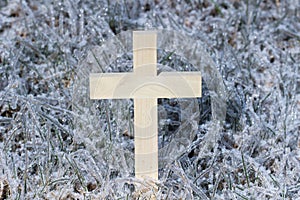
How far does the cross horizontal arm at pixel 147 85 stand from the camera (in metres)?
1.73

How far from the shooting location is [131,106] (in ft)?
7.27

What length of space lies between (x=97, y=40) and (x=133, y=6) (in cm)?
30

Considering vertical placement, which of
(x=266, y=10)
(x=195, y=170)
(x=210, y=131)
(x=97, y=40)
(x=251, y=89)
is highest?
(x=266, y=10)

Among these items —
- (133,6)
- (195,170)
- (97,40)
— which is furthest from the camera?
(133,6)

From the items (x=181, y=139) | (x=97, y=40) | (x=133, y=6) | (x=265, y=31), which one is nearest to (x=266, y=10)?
(x=265, y=31)

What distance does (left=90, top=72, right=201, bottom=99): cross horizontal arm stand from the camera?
173 centimetres

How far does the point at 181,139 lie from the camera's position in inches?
77.1

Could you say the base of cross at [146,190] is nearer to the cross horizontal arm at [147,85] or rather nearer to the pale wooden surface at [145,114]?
the pale wooden surface at [145,114]

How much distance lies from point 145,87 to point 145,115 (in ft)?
0.27

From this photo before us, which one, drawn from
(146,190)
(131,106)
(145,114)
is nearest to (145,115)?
(145,114)

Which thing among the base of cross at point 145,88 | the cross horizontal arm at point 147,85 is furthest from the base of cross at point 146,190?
the cross horizontal arm at point 147,85

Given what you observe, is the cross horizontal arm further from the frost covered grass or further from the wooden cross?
the frost covered grass

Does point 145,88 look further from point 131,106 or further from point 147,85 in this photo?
point 131,106

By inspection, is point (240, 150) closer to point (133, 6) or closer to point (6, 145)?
point (6, 145)
